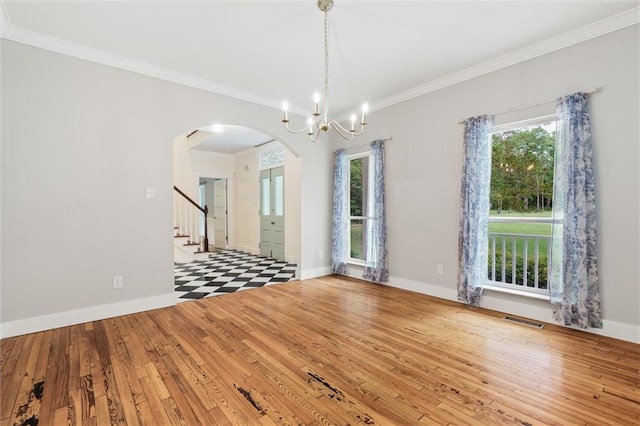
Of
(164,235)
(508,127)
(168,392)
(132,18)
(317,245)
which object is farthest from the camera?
(317,245)

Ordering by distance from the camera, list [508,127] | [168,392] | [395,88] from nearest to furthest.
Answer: [168,392] < [508,127] < [395,88]

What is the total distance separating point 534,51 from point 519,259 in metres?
2.45

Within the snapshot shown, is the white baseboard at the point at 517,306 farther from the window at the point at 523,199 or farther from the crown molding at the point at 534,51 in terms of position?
the crown molding at the point at 534,51

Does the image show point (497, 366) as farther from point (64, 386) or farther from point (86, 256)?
point (86, 256)

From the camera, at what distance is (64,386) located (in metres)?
1.93

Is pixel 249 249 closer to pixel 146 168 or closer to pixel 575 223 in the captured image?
pixel 146 168

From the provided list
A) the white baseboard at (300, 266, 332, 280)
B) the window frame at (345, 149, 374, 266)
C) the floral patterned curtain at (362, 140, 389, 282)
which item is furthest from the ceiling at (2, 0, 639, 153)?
the white baseboard at (300, 266, 332, 280)

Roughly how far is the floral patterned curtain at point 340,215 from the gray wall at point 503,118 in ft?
2.51

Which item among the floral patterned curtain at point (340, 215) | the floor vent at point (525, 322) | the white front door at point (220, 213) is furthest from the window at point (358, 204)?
the white front door at point (220, 213)

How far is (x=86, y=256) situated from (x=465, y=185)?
4.33 m

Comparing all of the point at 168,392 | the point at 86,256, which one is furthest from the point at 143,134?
the point at 168,392

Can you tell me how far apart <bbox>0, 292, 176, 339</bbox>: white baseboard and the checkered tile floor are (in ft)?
1.21

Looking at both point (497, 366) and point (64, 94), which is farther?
point (64, 94)

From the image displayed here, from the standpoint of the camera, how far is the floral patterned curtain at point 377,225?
14.8 ft
